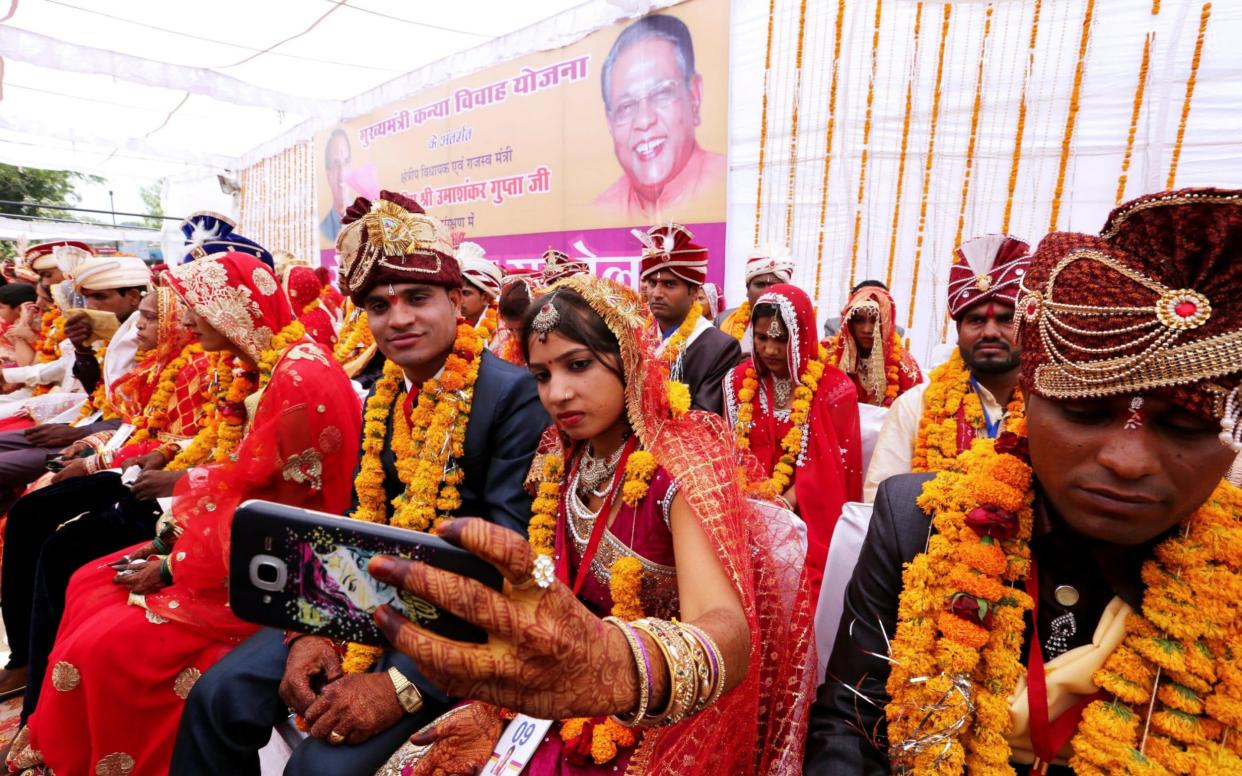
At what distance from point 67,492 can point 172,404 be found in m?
0.64

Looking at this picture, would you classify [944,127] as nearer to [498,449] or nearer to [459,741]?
[498,449]

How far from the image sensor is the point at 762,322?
3.36 metres

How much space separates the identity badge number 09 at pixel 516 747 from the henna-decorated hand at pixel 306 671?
0.63 m

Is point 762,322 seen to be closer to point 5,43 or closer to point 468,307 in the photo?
point 468,307

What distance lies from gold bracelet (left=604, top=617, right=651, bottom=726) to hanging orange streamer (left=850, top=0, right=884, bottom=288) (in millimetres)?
5331

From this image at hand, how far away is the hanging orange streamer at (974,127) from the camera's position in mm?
4684

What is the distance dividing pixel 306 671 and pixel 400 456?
2.50 ft

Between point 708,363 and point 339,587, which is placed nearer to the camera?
point 339,587

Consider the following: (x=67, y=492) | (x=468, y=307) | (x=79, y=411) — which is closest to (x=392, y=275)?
(x=67, y=492)

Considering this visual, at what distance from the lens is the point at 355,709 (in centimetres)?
168

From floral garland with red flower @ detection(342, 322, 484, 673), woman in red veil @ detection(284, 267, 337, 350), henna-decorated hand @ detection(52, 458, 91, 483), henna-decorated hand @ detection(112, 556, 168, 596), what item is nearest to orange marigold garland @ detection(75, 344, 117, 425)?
henna-decorated hand @ detection(52, 458, 91, 483)

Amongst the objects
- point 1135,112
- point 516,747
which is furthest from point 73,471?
point 1135,112

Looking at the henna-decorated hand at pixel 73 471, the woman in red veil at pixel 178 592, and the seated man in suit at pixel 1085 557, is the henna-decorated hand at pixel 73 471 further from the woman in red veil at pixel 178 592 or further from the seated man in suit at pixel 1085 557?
the seated man in suit at pixel 1085 557

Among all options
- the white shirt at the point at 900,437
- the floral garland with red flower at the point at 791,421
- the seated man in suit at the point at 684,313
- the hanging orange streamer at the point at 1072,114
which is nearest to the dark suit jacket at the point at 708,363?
the seated man in suit at the point at 684,313
